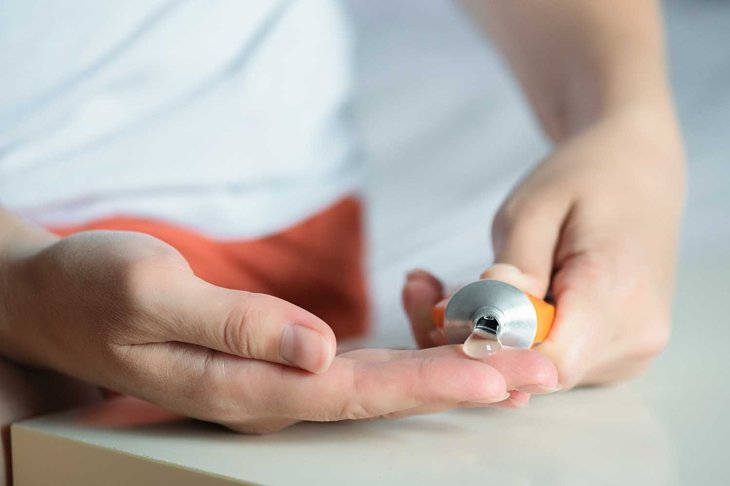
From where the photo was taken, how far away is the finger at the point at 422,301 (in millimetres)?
384

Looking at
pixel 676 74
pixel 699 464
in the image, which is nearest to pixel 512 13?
pixel 699 464

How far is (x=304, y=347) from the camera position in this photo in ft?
0.93

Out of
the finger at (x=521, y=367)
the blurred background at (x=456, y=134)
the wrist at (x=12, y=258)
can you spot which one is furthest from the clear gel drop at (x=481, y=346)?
the blurred background at (x=456, y=134)

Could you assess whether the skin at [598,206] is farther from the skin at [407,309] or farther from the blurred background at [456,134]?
the blurred background at [456,134]

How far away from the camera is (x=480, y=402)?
294 millimetres

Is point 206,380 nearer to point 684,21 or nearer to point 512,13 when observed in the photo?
point 512,13

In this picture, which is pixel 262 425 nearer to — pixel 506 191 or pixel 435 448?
pixel 435 448

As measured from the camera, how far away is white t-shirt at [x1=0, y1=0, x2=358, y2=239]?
0.46 m

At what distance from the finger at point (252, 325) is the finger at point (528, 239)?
9cm

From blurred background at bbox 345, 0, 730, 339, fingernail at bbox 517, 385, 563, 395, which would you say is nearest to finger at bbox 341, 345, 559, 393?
fingernail at bbox 517, 385, 563, 395

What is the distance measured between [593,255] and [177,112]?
238mm

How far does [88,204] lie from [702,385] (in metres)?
0.30

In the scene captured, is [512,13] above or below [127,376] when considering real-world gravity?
above

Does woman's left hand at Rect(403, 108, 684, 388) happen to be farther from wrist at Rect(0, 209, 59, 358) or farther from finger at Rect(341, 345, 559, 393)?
wrist at Rect(0, 209, 59, 358)
